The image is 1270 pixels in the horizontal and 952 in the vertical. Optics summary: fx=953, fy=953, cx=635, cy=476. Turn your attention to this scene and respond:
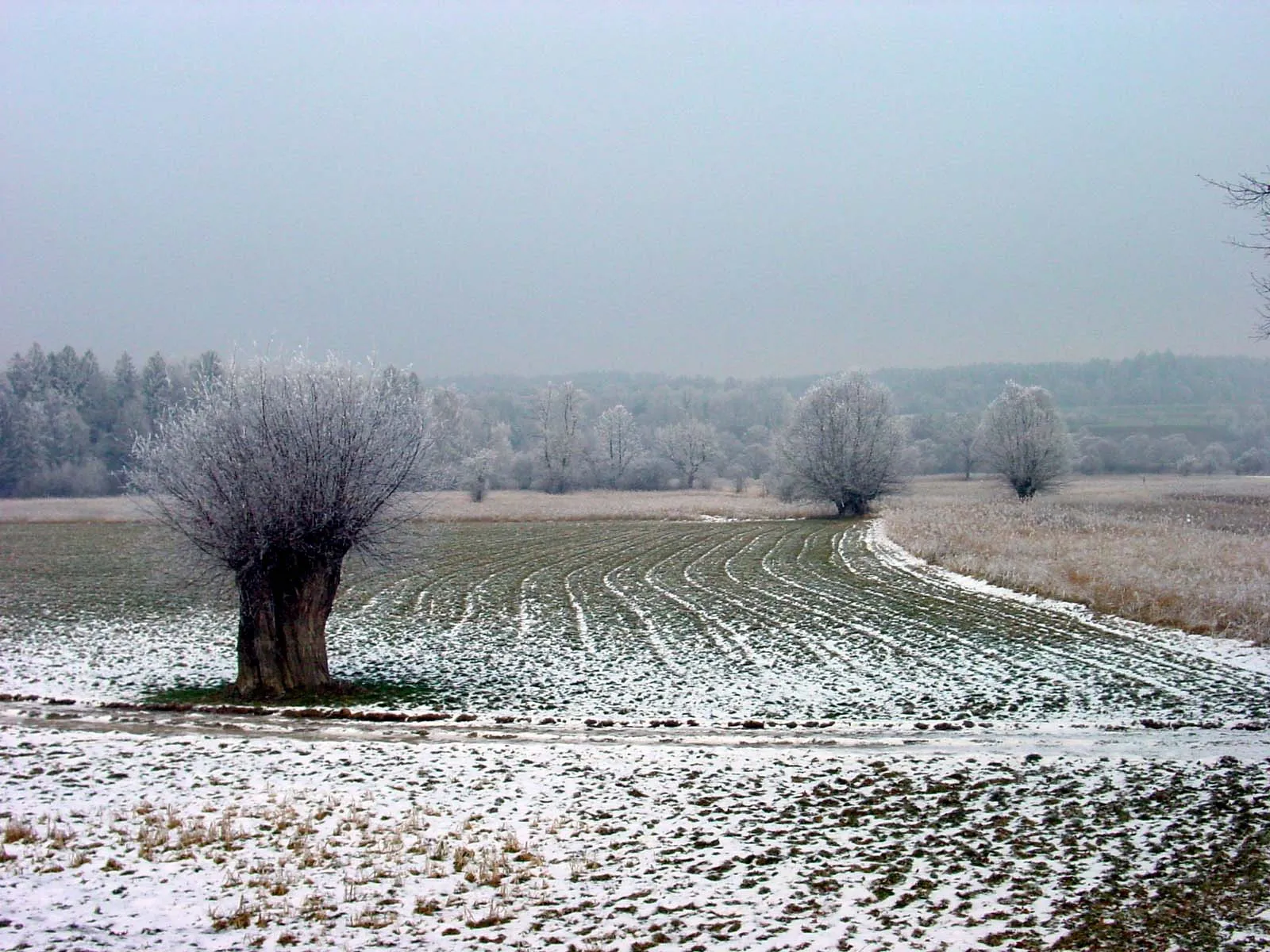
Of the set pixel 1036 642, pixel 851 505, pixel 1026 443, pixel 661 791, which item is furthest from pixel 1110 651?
pixel 1026 443

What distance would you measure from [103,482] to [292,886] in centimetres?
9114

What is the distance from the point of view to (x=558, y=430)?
107250mm

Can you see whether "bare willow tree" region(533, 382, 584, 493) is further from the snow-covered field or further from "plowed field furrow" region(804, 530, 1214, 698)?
the snow-covered field

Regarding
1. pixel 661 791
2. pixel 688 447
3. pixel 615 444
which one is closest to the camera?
pixel 661 791

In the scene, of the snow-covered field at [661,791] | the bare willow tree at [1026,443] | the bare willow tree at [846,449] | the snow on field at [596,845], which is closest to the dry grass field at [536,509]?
the bare willow tree at [846,449]

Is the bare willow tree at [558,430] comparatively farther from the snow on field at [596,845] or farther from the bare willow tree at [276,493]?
the snow on field at [596,845]

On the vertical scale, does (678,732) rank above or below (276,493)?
below

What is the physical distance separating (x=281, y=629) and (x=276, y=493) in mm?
2217

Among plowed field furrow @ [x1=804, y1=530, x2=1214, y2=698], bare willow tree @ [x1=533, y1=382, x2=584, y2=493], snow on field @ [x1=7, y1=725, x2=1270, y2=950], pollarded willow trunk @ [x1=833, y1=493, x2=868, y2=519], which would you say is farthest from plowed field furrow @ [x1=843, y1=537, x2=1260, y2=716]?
bare willow tree @ [x1=533, y1=382, x2=584, y2=493]

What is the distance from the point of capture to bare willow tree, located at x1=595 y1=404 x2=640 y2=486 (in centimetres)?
10856

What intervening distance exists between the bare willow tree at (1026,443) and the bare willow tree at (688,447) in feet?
144

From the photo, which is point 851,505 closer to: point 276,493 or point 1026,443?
point 1026,443

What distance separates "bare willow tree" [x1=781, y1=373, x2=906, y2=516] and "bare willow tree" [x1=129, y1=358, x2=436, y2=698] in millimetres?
52998

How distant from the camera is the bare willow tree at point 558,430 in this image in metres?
100
